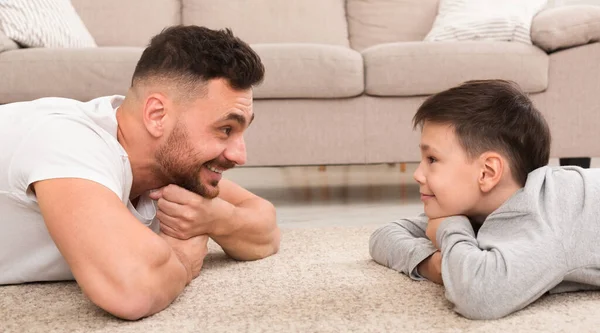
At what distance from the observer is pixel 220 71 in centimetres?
139

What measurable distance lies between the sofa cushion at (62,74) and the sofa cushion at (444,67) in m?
0.97

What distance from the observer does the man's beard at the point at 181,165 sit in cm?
138

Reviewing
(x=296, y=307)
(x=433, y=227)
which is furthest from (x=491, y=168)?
(x=296, y=307)

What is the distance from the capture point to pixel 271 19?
Result: 3.59 m

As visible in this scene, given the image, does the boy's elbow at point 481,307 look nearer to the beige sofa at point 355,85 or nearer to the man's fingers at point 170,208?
the man's fingers at point 170,208

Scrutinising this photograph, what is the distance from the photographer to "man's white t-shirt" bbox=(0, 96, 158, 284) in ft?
3.89

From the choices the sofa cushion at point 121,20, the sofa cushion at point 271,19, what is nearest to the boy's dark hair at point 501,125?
the sofa cushion at point 271,19

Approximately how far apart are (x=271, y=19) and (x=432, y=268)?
2.41 meters

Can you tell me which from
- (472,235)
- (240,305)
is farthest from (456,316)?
(240,305)

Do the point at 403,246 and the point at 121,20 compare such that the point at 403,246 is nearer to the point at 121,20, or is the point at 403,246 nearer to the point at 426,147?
the point at 426,147

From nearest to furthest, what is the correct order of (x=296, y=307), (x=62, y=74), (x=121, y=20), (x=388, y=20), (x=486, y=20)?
(x=296, y=307), (x=62, y=74), (x=486, y=20), (x=121, y=20), (x=388, y=20)

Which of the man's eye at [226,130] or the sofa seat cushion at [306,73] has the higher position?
the man's eye at [226,130]

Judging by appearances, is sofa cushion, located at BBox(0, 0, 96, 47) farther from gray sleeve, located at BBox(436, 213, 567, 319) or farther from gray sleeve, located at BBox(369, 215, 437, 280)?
gray sleeve, located at BBox(436, 213, 567, 319)

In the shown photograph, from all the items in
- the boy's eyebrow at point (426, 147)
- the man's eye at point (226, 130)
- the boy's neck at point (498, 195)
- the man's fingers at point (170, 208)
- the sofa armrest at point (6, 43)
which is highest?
the man's eye at point (226, 130)
